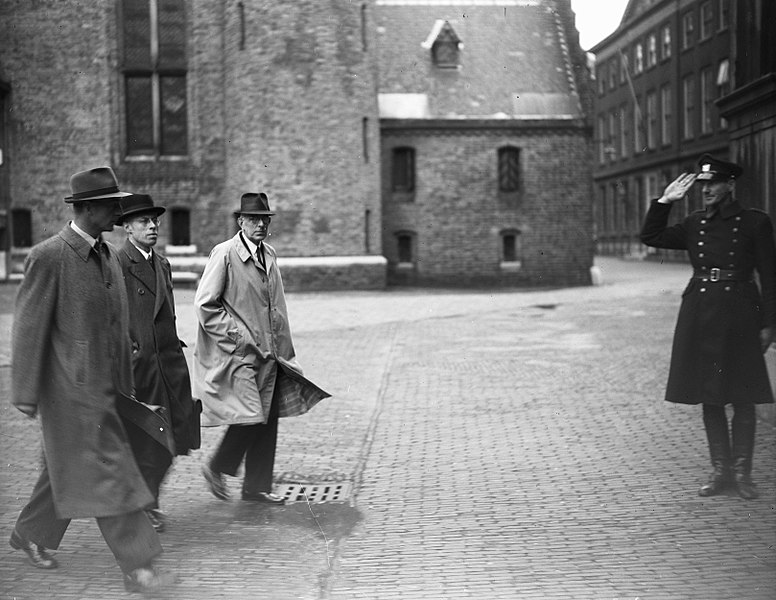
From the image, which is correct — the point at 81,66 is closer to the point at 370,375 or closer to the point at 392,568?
the point at 370,375

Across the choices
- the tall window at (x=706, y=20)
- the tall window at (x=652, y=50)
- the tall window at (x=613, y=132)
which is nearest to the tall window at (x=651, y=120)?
the tall window at (x=652, y=50)

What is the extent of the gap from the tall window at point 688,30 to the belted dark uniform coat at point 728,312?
3557 cm

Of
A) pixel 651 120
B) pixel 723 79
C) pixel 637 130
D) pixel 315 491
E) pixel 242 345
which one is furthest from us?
pixel 637 130

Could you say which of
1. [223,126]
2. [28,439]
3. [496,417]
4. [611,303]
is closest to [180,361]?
[28,439]

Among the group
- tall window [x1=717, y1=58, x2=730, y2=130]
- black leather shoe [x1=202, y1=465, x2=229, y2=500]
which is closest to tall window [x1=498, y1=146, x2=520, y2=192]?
tall window [x1=717, y1=58, x2=730, y2=130]

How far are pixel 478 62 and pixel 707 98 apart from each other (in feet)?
38.7

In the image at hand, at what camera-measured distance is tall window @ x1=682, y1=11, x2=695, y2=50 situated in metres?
39.7

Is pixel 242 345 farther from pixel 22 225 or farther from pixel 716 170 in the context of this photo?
pixel 22 225

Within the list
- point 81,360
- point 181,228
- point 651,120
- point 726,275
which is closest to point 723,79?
point 651,120

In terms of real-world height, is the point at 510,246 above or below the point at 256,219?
above

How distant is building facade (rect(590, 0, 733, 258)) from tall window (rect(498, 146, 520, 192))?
24.5 feet

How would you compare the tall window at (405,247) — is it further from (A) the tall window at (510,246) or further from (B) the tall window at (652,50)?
(B) the tall window at (652,50)

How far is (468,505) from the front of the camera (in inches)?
240

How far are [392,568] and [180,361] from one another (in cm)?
180
